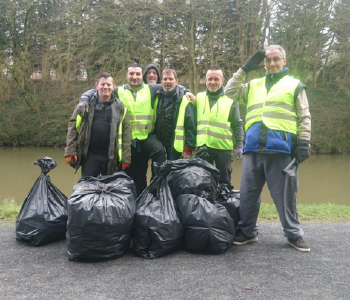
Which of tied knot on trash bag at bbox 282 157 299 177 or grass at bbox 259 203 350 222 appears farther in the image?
grass at bbox 259 203 350 222

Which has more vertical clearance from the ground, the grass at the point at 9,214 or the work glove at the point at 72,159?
the work glove at the point at 72,159

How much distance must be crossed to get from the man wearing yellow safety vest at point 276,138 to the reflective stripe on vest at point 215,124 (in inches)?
22.7

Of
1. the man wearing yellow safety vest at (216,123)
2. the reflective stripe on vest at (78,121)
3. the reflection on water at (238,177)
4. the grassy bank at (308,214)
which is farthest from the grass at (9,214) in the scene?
the reflection on water at (238,177)

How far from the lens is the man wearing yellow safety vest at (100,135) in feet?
11.6

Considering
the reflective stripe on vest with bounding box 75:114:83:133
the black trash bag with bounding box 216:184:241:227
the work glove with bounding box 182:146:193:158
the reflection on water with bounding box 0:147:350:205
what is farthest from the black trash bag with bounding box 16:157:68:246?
the reflection on water with bounding box 0:147:350:205

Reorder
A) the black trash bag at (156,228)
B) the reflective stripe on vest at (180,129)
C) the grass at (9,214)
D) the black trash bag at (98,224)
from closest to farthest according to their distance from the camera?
the black trash bag at (98,224) → the black trash bag at (156,228) → the reflective stripe on vest at (180,129) → the grass at (9,214)

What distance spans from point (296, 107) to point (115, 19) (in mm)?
12631

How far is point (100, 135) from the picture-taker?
11.7ft

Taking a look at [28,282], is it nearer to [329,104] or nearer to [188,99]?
[188,99]

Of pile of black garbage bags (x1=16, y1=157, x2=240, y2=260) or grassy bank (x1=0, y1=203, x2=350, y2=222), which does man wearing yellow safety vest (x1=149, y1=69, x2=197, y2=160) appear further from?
grassy bank (x1=0, y1=203, x2=350, y2=222)

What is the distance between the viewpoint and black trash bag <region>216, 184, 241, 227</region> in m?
3.50

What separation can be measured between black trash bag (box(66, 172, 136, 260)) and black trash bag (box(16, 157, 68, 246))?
1.57ft

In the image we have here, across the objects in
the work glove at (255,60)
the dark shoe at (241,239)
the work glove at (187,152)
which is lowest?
the dark shoe at (241,239)

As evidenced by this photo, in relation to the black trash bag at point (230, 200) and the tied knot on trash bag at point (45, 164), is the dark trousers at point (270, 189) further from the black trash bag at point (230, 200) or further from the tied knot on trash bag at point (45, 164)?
the tied knot on trash bag at point (45, 164)
